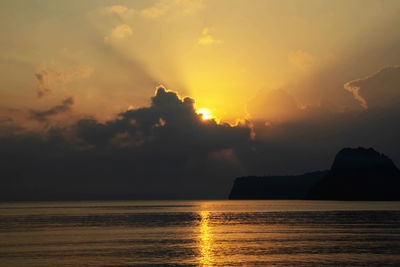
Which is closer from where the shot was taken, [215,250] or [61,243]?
[215,250]

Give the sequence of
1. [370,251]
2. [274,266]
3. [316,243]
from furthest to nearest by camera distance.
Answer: [316,243], [370,251], [274,266]

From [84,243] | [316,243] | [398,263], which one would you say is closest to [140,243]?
[84,243]

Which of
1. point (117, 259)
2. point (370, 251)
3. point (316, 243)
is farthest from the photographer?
point (316, 243)

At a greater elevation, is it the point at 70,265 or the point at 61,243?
the point at 61,243

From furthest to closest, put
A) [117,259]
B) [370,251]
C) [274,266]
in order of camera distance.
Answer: [370,251] < [117,259] < [274,266]

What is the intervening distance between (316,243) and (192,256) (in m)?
26.4

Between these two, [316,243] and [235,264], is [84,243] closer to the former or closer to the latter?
[235,264]

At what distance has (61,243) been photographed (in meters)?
82.7

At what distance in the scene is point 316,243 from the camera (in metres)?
80.3

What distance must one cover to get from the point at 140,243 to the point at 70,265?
90.2 ft

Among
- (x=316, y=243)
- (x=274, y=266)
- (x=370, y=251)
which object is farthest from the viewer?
(x=316, y=243)

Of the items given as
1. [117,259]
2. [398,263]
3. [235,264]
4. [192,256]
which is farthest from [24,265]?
[398,263]

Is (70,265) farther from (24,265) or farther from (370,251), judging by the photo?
(370,251)

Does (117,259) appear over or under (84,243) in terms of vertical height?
under
